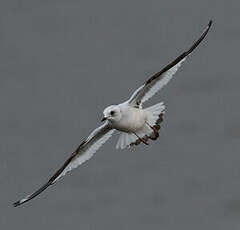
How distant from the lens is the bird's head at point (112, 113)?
789cm

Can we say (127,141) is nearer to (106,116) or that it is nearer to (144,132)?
(144,132)

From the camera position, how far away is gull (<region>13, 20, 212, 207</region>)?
8070mm

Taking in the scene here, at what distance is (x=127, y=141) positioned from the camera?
8617mm

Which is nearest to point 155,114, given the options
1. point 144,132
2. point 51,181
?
point 144,132

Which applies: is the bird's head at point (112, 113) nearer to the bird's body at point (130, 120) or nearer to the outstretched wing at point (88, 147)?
the bird's body at point (130, 120)

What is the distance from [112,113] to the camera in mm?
7953

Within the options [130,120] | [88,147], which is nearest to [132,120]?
[130,120]

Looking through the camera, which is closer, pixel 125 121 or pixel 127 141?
pixel 125 121

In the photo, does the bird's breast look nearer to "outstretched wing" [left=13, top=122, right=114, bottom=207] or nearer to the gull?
the gull

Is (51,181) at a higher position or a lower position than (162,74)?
lower

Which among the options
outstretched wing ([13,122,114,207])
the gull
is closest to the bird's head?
the gull

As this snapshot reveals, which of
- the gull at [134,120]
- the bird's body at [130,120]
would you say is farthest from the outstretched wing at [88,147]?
the bird's body at [130,120]

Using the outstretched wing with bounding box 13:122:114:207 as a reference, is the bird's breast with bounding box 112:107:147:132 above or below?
below

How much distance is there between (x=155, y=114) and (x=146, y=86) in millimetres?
329
